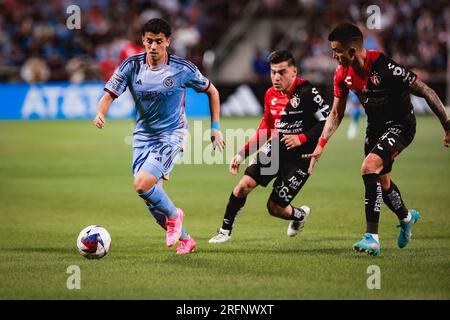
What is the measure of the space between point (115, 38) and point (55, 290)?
80.0ft

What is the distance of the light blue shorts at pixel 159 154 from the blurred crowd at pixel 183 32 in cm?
1941

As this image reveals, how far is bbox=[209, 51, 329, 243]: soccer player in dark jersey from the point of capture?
8.76 meters

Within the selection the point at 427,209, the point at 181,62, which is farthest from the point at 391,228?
the point at 181,62

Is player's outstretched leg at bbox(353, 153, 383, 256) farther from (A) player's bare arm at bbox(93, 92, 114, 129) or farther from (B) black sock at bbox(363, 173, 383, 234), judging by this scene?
(A) player's bare arm at bbox(93, 92, 114, 129)

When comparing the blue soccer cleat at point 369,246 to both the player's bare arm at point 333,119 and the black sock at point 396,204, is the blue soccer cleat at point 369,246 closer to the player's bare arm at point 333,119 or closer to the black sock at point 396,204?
the black sock at point 396,204

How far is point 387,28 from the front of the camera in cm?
2939

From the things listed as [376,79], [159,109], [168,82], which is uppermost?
[168,82]

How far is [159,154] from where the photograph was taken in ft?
27.2

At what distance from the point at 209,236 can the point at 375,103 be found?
8.28 ft

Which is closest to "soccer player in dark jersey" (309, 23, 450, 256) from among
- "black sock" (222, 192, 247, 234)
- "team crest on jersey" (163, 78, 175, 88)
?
"black sock" (222, 192, 247, 234)

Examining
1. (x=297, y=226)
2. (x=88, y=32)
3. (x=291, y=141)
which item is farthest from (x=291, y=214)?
(x=88, y=32)

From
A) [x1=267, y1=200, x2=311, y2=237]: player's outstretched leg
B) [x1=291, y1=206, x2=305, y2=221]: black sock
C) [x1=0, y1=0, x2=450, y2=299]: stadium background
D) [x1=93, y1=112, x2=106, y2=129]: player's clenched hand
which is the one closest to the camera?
[x1=0, y1=0, x2=450, y2=299]: stadium background

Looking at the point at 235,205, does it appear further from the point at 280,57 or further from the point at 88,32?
the point at 88,32

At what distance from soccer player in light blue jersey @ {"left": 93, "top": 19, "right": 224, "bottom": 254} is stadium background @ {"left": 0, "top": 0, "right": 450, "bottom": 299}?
474 mm
